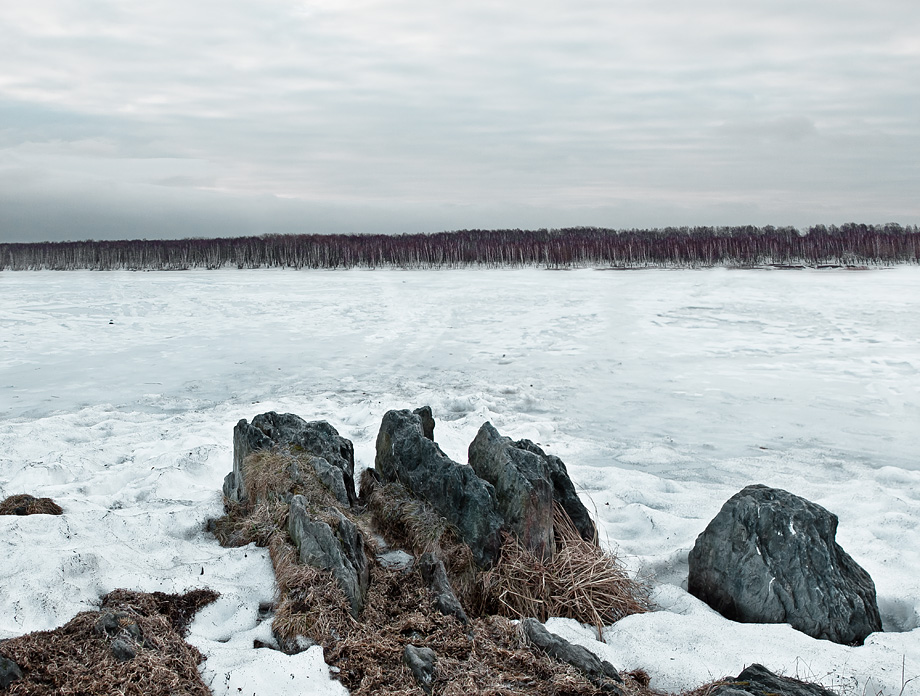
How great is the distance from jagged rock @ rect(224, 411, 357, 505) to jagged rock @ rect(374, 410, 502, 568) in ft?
1.12

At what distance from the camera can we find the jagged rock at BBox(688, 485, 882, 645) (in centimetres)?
386

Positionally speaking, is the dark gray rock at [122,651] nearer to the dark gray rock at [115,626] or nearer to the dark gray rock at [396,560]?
the dark gray rock at [115,626]

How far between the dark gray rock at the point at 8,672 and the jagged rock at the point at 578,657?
2.44 meters

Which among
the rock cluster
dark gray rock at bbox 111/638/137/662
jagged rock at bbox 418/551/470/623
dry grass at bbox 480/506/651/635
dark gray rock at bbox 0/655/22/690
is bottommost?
dry grass at bbox 480/506/651/635

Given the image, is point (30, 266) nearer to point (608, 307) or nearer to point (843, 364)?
point (608, 307)

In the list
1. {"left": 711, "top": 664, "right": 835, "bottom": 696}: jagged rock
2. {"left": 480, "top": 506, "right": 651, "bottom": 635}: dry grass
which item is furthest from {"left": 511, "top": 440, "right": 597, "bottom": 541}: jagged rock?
{"left": 711, "top": 664, "right": 835, "bottom": 696}: jagged rock

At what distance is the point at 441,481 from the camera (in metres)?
4.77

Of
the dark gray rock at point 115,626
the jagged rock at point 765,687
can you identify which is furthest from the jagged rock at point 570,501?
the dark gray rock at point 115,626

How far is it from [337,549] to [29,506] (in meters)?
2.67

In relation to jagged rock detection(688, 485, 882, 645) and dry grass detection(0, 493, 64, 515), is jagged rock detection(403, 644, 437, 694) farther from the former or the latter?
dry grass detection(0, 493, 64, 515)

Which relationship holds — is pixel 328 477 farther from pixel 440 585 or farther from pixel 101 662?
pixel 101 662

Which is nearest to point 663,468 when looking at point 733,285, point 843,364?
point 843,364

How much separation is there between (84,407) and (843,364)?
13.3m

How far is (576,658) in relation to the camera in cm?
317
